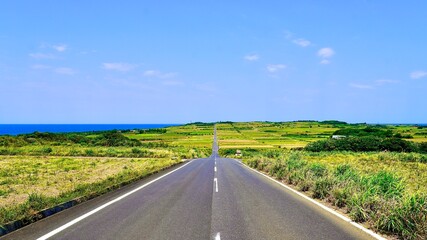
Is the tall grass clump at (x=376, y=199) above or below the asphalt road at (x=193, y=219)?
above

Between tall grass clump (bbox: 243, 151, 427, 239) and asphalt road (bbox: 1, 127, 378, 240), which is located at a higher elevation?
tall grass clump (bbox: 243, 151, 427, 239)

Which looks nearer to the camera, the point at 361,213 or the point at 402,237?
the point at 402,237

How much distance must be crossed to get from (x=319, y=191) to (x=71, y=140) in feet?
224

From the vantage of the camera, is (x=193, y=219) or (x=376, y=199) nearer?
(x=193, y=219)

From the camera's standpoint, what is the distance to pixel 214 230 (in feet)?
24.5

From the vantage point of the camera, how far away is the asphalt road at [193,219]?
7.11 m

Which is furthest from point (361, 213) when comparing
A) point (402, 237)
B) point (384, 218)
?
point (402, 237)

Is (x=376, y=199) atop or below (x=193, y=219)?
atop

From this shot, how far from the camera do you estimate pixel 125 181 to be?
16.4 meters

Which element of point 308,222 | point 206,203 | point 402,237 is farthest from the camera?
point 206,203

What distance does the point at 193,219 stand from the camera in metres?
8.57

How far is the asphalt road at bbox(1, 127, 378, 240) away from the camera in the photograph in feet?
23.3

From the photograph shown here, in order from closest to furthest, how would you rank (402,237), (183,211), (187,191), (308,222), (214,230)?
(402,237) → (214,230) → (308,222) → (183,211) → (187,191)

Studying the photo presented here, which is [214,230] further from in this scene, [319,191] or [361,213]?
[319,191]
